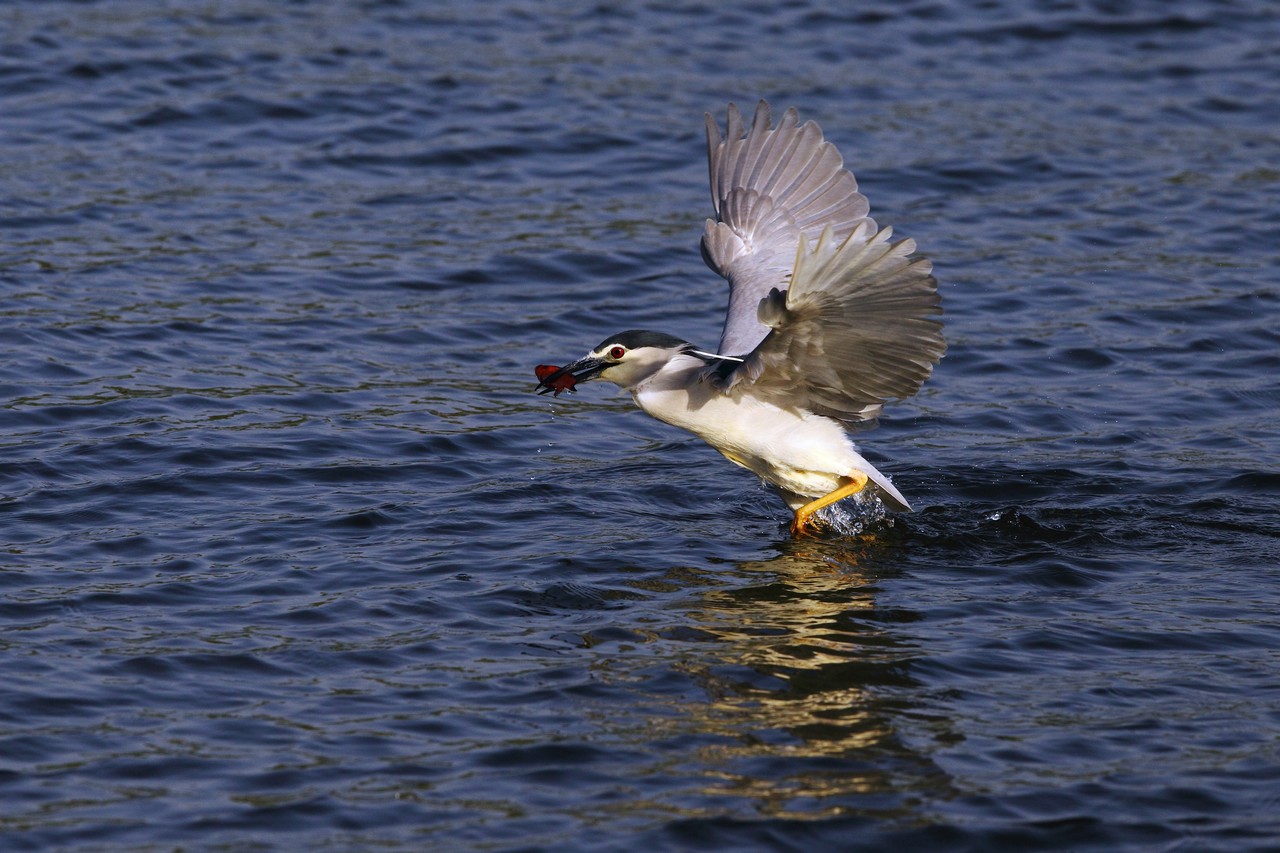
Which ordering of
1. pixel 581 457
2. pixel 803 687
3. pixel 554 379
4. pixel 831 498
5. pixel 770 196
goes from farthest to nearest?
pixel 581 457, pixel 770 196, pixel 831 498, pixel 554 379, pixel 803 687

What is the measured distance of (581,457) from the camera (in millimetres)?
9039

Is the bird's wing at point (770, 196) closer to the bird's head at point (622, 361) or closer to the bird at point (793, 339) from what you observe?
the bird at point (793, 339)

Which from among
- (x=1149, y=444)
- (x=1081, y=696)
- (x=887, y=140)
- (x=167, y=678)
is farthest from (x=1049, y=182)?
(x=167, y=678)

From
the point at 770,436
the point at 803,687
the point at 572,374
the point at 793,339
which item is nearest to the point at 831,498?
the point at 770,436

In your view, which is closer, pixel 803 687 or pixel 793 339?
pixel 803 687

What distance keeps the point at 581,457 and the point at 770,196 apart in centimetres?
169

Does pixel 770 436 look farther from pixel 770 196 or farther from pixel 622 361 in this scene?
pixel 770 196

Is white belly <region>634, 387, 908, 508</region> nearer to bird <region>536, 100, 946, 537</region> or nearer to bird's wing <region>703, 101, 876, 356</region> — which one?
bird <region>536, 100, 946, 537</region>

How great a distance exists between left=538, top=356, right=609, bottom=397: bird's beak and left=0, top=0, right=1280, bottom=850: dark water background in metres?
0.70

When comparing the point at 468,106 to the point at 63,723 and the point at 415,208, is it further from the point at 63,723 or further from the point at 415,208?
the point at 63,723

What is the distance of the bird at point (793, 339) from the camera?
269 inches

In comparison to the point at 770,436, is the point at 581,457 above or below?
below

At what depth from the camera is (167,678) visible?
6.20m

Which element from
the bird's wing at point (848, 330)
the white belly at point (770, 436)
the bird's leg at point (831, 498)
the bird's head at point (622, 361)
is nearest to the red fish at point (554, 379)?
the bird's head at point (622, 361)
